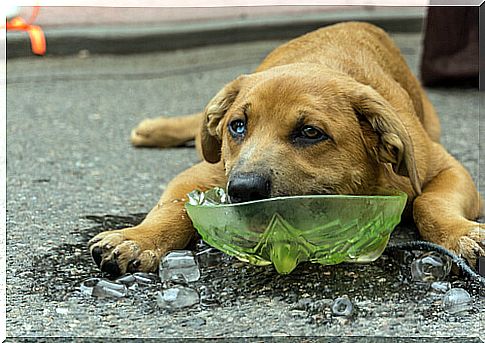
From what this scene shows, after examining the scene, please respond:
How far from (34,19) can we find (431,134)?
5.57m

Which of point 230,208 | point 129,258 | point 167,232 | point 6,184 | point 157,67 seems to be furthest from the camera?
point 157,67

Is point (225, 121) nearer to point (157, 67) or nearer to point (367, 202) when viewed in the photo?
point (367, 202)

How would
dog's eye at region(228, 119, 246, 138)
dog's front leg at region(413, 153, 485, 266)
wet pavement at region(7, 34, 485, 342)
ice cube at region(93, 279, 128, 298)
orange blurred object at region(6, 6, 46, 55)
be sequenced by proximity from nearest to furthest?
wet pavement at region(7, 34, 485, 342) → ice cube at region(93, 279, 128, 298) → dog's front leg at region(413, 153, 485, 266) → dog's eye at region(228, 119, 246, 138) → orange blurred object at region(6, 6, 46, 55)

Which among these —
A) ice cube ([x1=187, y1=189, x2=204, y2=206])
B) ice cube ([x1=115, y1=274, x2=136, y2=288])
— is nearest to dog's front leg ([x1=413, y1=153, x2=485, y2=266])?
ice cube ([x1=187, y1=189, x2=204, y2=206])

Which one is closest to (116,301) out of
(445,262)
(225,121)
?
(225,121)

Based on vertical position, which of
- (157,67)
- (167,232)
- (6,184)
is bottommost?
(157,67)

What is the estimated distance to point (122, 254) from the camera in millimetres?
3635

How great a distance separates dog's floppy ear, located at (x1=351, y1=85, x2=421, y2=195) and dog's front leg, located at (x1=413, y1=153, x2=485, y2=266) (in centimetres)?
20

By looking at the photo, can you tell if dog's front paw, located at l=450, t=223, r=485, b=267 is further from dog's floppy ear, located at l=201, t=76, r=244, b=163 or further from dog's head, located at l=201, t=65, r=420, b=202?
dog's floppy ear, located at l=201, t=76, r=244, b=163

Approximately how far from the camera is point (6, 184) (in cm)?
532

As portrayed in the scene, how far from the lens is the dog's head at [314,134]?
3631 mm

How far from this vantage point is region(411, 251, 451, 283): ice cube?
3658 millimetres

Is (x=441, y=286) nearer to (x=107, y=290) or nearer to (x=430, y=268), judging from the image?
(x=430, y=268)

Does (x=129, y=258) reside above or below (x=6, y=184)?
above
